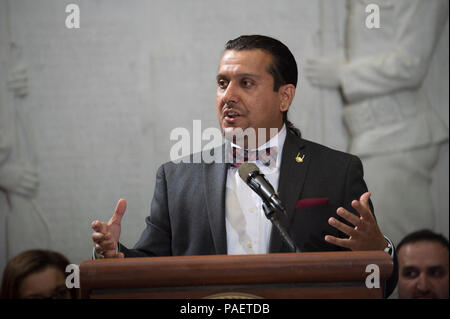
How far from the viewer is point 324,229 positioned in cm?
211

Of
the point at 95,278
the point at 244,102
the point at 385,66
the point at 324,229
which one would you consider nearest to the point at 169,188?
the point at 244,102

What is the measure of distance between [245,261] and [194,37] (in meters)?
3.02

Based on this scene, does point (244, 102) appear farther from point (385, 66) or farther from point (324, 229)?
point (385, 66)

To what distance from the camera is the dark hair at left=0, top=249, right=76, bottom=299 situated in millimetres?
2746

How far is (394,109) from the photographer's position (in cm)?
400

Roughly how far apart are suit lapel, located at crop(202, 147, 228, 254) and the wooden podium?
2.24ft

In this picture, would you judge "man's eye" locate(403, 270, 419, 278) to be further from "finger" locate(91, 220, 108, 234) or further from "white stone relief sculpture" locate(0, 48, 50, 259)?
"white stone relief sculpture" locate(0, 48, 50, 259)

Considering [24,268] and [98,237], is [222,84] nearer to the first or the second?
[98,237]

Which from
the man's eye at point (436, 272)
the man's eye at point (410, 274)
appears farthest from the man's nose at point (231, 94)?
the man's eye at point (436, 272)

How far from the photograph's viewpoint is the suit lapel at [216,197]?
81.6 inches

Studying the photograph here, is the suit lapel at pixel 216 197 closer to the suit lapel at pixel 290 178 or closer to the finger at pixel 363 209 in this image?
the suit lapel at pixel 290 178

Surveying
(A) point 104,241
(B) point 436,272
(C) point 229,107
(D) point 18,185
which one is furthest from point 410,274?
(D) point 18,185
